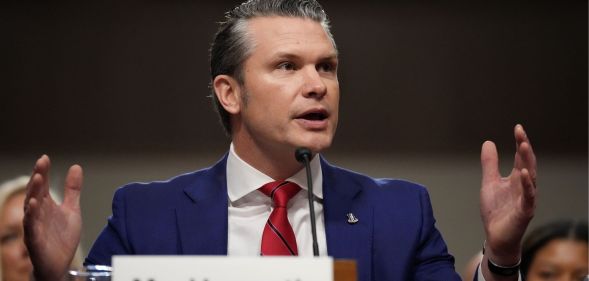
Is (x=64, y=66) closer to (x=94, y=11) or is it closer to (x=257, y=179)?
(x=94, y=11)

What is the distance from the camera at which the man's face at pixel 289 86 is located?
2352mm

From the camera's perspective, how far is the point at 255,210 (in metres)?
2.41

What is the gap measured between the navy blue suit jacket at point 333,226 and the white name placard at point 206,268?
2.53 ft

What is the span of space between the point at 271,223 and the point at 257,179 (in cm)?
18

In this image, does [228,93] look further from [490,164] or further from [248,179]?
[490,164]

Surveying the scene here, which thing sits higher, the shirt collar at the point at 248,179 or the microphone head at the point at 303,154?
the microphone head at the point at 303,154

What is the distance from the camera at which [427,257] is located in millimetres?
2375

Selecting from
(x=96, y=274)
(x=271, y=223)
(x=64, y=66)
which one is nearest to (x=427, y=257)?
(x=271, y=223)

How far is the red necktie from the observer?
226 centimetres

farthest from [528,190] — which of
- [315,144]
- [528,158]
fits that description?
A: [315,144]

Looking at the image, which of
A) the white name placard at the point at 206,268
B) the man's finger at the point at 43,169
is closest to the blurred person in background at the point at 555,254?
the man's finger at the point at 43,169

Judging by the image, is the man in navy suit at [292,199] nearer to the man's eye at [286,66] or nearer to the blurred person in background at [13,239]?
the man's eye at [286,66]

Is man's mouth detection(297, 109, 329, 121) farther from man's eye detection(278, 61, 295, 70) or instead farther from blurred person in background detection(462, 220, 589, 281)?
blurred person in background detection(462, 220, 589, 281)

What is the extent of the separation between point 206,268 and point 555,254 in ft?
7.50
